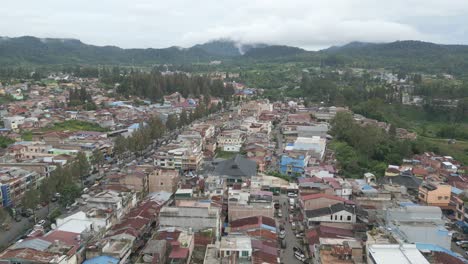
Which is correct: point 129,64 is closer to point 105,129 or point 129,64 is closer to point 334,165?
point 105,129

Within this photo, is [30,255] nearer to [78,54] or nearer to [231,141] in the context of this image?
[231,141]

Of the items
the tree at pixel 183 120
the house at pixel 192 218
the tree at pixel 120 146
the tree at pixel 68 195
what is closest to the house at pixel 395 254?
the house at pixel 192 218

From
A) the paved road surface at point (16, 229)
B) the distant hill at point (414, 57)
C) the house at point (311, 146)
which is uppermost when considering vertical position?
the distant hill at point (414, 57)

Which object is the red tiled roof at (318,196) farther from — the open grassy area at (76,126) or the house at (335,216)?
the open grassy area at (76,126)

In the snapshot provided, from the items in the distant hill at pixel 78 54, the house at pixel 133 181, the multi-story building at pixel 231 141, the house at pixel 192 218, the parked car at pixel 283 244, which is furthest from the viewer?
the distant hill at pixel 78 54

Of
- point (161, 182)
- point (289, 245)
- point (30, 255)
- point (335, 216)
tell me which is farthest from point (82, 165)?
point (335, 216)

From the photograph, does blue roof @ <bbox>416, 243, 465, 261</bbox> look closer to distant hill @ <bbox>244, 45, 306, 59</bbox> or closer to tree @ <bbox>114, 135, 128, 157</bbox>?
tree @ <bbox>114, 135, 128, 157</bbox>

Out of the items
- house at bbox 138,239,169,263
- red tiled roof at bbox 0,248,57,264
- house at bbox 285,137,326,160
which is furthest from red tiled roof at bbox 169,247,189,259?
house at bbox 285,137,326,160
